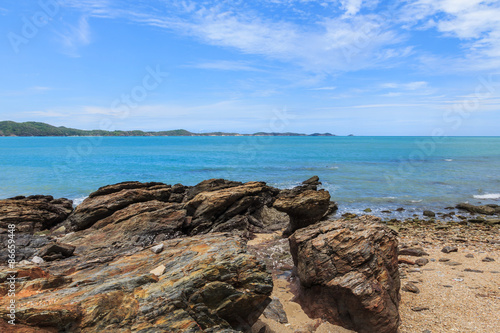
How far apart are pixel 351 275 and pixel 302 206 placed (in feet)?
31.2

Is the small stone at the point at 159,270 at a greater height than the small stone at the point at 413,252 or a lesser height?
greater

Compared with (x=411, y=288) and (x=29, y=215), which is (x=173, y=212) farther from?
(x=411, y=288)

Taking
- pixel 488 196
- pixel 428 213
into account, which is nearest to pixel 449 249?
pixel 428 213

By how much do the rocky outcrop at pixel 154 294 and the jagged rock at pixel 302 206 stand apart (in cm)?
992

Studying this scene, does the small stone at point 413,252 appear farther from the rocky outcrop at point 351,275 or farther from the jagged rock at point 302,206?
the rocky outcrop at point 351,275

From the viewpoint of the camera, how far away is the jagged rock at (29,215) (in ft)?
65.5

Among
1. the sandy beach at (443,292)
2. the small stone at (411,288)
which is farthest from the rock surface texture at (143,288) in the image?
the small stone at (411,288)

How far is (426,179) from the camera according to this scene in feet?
159

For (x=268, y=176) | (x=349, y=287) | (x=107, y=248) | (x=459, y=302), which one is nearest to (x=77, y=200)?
(x=107, y=248)

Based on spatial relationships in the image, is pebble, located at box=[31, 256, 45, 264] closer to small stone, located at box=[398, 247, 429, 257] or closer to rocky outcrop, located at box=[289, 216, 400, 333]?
rocky outcrop, located at box=[289, 216, 400, 333]

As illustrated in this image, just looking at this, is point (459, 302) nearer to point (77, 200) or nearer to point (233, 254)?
point (233, 254)

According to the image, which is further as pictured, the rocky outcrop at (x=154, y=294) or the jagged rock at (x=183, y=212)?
the jagged rock at (x=183, y=212)

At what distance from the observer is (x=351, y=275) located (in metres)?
9.80

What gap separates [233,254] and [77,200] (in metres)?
32.8
